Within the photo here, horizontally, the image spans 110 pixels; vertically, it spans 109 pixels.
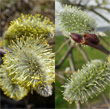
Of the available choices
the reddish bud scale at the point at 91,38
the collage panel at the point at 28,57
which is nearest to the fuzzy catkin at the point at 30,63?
the collage panel at the point at 28,57

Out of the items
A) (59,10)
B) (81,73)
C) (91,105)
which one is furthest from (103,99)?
(59,10)

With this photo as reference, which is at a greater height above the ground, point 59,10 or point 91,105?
point 59,10

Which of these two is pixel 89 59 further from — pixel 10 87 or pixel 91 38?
pixel 10 87

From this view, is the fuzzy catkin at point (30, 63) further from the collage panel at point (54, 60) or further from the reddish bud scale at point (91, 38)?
the reddish bud scale at point (91, 38)

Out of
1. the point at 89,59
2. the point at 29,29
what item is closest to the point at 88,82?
the point at 89,59

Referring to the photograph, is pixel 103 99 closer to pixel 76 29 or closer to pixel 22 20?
pixel 76 29
